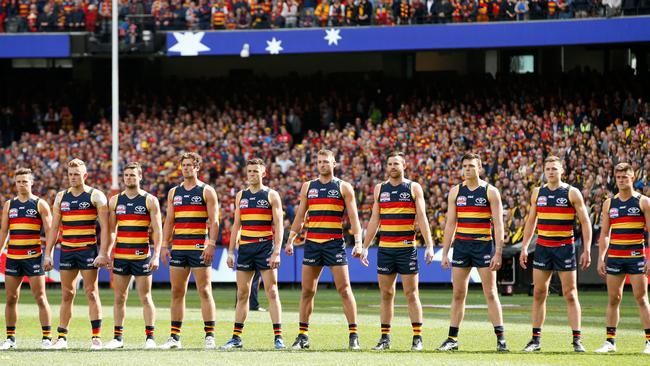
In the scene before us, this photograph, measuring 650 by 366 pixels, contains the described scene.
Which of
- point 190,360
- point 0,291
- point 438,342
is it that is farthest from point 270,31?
point 190,360

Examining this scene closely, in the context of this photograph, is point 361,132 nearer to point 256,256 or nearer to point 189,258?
point 256,256

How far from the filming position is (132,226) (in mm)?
16500

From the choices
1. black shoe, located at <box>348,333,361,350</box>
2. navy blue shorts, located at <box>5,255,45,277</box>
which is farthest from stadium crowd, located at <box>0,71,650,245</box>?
navy blue shorts, located at <box>5,255,45,277</box>

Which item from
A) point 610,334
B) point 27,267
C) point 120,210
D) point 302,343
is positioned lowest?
point 302,343

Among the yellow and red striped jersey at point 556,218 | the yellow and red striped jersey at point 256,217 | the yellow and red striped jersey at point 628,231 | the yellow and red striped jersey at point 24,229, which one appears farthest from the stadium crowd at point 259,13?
the yellow and red striped jersey at point 24,229

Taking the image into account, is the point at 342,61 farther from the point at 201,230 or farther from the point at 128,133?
the point at 201,230

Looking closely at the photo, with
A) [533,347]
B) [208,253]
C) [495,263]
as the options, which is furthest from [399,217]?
[208,253]

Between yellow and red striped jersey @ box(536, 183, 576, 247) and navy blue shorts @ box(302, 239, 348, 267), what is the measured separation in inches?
101

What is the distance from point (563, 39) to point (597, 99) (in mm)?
2041

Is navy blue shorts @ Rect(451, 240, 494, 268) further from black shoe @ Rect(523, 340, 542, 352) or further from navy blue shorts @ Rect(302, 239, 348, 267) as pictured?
navy blue shorts @ Rect(302, 239, 348, 267)

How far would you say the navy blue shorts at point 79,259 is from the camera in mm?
16531

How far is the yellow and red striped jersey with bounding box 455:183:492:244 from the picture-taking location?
52.4 feet

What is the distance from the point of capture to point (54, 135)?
41.9m

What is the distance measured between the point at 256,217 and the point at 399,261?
1952mm
